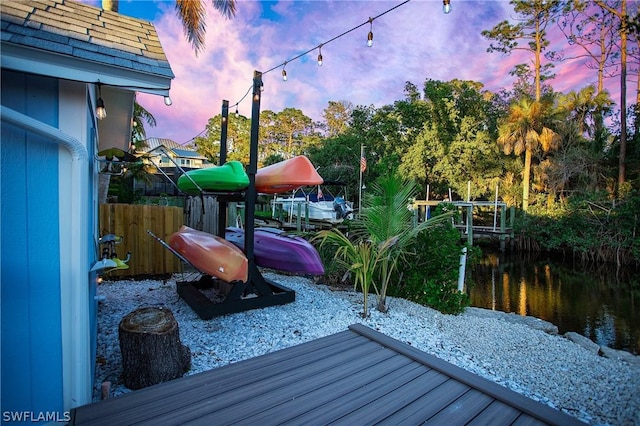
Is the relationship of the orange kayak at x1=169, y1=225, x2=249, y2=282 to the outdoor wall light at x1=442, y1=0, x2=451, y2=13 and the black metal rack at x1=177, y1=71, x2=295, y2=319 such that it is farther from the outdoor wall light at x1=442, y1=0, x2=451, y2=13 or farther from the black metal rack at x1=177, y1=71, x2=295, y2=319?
the outdoor wall light at x1=442, y1=0, x2=451, y2=13

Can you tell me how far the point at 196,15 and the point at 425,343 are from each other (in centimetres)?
894

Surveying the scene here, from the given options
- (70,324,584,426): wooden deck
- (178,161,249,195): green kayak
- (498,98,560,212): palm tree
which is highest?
(498,98,560,212): palm tree

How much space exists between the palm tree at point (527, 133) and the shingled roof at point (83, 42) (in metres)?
20.1

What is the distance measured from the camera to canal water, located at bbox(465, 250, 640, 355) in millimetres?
6707

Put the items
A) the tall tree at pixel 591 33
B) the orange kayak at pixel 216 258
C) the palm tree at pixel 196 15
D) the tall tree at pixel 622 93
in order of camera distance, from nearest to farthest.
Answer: the orange kayak at pixel 216 258
the palm tree at pixel 196 15
the tall tree at pixel 622 93
the tall tree at pixel 591 33

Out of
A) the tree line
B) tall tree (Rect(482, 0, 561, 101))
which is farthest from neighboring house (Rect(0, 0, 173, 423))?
tall tree (Rect(482, 0, 561, 101))

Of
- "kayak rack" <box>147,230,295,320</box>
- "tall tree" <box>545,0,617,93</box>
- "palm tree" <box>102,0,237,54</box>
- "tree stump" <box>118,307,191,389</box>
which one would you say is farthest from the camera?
"tall tree" <box>545,0,617,93</box>

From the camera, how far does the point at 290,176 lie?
14.2ft

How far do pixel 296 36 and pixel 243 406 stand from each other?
26.7 ft

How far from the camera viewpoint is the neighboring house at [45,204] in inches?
64.2

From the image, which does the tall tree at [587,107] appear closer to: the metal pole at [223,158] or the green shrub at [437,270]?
the green shrub at [437,270]

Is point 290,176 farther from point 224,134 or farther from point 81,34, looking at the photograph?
point 81,34

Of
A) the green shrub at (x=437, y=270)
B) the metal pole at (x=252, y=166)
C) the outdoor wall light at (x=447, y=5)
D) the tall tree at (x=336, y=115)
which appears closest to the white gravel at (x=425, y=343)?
the green shrub at (x=437, y=270)

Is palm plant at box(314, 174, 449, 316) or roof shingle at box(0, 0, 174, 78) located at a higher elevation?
roof shingle at box(0, 0, 174, 78)
